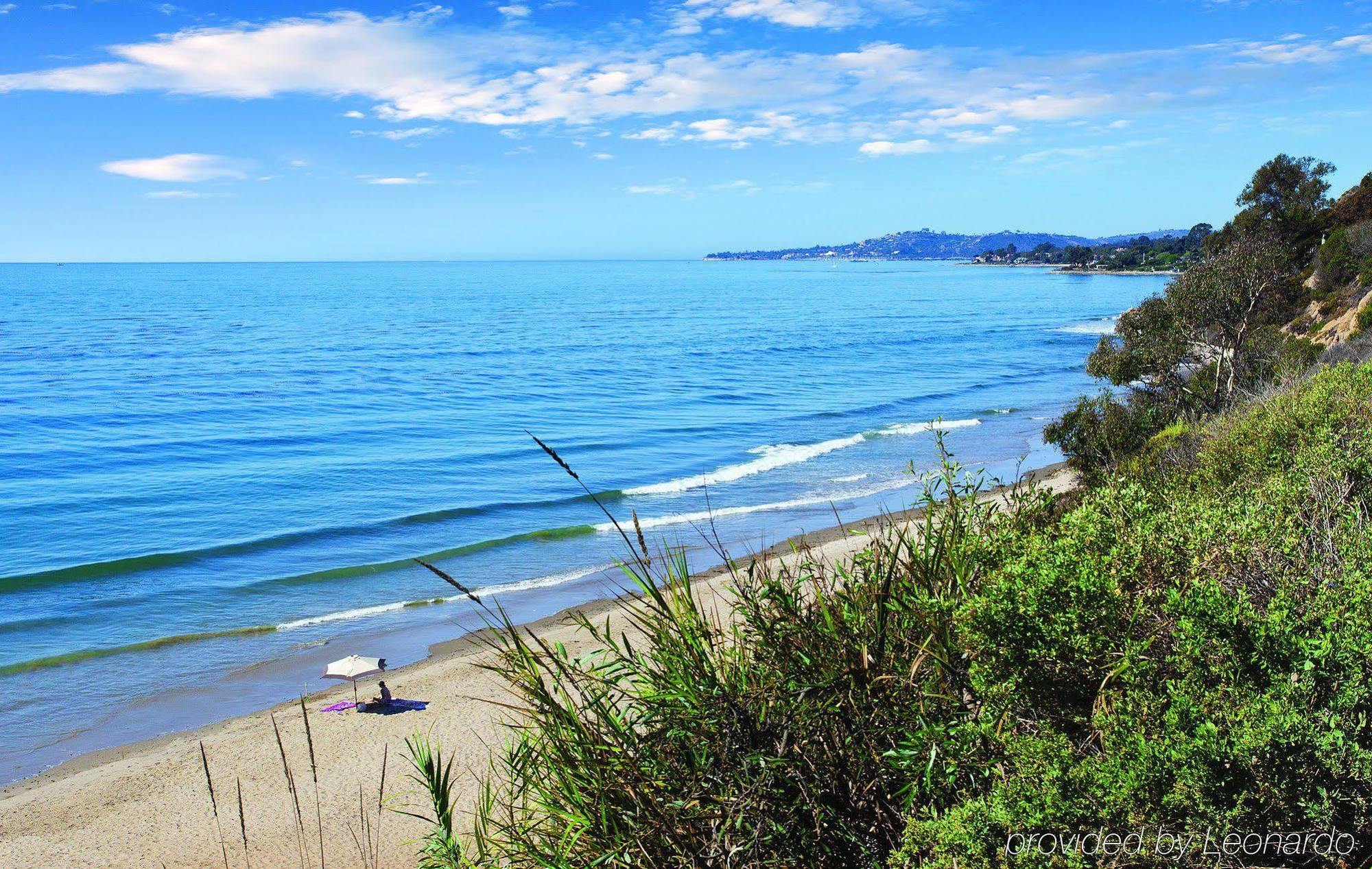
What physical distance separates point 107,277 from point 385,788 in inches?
8781

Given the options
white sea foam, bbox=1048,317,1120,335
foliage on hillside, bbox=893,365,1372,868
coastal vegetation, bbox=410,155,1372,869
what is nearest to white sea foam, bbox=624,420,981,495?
coastal vegetation, bbox=410,155,1372,869

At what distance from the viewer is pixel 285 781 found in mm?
11070

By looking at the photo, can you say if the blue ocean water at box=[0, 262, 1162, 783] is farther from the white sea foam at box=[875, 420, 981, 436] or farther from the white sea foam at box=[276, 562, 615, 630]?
the white sea foam at box=[875, 420, 981, 436]

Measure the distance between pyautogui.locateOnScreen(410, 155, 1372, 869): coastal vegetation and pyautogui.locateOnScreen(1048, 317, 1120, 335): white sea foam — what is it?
68097 mm

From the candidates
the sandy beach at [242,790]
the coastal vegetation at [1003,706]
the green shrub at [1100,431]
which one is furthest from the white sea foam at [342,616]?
the green shrub at [1100,431]

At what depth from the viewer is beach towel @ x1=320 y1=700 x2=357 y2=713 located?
1279 cm

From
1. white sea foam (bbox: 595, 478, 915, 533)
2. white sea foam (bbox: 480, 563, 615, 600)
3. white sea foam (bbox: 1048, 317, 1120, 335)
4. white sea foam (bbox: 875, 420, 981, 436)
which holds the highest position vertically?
white sea foam (bbox: 1048, 317, 1120, 335)

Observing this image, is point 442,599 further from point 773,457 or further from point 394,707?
point 773,457

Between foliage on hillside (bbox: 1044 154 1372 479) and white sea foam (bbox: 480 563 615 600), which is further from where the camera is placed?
foliage on hillside (bbox: 1044 154 1372 479)

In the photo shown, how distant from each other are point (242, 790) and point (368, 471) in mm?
16596

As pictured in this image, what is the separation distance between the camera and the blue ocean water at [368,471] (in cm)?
1512

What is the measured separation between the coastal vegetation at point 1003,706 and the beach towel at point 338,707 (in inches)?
366

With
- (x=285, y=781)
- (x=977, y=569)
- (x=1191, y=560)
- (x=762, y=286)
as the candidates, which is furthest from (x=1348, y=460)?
(x=762, y=286)

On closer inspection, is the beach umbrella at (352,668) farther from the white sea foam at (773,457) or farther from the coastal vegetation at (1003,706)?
the white sea foam at (773,457)
